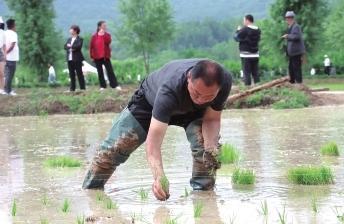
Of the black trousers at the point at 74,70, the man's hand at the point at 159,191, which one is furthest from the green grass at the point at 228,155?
the black trousers at the point at 74,70

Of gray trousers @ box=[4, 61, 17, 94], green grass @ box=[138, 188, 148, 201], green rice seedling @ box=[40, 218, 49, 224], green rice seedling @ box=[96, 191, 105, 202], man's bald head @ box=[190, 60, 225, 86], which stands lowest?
gray trousers @ box=[4, 61, 17, 94]

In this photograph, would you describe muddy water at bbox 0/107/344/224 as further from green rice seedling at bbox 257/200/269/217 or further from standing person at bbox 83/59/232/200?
standing person at bbox 83/59/232/200

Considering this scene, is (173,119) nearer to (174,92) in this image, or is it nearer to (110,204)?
(174,92)

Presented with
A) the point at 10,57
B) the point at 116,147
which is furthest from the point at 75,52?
the point at 116,147

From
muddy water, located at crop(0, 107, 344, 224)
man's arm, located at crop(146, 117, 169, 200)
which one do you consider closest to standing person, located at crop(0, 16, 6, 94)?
muddy water, located at crop(0, 107, 344, 224)

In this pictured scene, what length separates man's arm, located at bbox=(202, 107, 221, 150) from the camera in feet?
22.8

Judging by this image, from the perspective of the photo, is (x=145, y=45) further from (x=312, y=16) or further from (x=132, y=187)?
(x=132, y=187)

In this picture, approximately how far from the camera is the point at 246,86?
59.0 ft

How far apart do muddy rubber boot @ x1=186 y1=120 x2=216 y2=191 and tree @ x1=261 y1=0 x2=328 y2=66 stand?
2706 cm

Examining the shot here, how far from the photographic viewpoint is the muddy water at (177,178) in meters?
6.06

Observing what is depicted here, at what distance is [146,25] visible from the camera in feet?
171

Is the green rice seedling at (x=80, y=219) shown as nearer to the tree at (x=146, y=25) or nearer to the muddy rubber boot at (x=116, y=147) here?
the muddy rubber boot at (x=116, y=147)

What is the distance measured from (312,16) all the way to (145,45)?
19.0 m

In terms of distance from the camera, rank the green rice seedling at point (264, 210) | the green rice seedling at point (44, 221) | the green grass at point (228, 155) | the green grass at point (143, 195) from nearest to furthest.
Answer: the green rice seedling at point (44, 221), the green rice seedling at point (264, 210), the green grass at point (143, 195), the green grass at point (228, 155)
